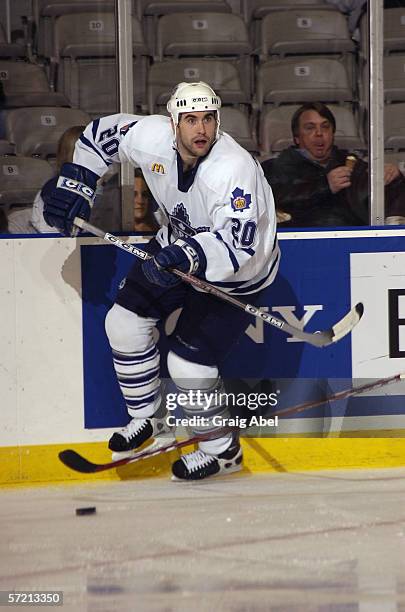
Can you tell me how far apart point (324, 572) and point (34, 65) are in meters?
1.98

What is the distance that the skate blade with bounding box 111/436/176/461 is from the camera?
12.9ft

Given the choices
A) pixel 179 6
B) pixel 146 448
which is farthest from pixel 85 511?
pixel 179 6

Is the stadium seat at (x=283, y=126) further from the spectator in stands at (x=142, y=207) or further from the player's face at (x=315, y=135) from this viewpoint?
the spectator in stands at (x=142, y=207)

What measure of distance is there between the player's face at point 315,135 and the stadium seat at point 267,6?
36cm

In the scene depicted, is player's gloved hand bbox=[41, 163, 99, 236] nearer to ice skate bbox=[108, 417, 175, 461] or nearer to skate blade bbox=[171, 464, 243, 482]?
ice skate bbox=[108, 417, 175, 461]

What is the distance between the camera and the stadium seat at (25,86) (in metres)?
3.93

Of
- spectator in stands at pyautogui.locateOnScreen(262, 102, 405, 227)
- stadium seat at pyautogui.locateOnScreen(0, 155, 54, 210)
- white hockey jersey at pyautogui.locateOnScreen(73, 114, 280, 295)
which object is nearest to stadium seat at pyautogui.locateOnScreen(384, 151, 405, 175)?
spectator in stands at pyautogui.locateOnScreen(262, 102, 405, 227)

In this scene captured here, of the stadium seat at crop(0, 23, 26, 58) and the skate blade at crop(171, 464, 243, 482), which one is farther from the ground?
the stadium seat at crop(0, 23, 26, 58)

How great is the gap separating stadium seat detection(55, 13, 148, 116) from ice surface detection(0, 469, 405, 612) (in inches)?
49.8

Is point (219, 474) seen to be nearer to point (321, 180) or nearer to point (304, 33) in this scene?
point (321, 180)

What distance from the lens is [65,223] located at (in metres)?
3.79

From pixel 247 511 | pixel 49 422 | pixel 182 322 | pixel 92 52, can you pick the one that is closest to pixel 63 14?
pixel 92 52

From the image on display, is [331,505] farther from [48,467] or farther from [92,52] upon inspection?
[92,52]

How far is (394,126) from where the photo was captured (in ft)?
13.6
